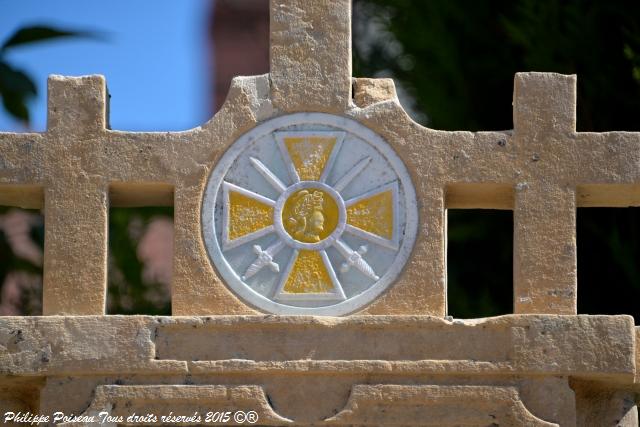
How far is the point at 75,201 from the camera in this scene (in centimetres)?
1057

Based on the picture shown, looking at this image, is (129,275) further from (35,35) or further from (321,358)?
(321,358)

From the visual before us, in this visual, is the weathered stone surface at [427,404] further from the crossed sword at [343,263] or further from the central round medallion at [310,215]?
the central round medallion at [310,215]

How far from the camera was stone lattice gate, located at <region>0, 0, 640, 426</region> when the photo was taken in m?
10.2

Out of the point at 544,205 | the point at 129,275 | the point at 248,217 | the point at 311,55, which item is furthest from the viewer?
the point at 129,275

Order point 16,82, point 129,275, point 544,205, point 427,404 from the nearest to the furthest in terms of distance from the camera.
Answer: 1. point 427,404
2. point 544,205
3. point 16,82
4. point 129,275

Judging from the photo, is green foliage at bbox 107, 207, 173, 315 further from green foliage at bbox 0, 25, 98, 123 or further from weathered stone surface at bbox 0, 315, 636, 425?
weathered stone surface at bbox 0, 315, 636, 425

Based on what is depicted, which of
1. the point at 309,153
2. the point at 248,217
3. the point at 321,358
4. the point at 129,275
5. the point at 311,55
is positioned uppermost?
the point at 311,55

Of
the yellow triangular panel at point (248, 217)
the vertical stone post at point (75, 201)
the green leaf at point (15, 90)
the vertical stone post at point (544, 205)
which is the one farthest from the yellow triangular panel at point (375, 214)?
the green leaf at point (15, 90)

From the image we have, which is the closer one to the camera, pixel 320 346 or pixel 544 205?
pixel 320 346

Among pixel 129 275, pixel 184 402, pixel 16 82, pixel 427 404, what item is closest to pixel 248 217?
pixel 184 402

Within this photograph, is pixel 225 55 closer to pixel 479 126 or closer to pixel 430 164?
pixel 479 126

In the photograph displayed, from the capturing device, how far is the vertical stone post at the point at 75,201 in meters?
10.5

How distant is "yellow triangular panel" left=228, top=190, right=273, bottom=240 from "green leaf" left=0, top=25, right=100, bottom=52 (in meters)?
6.39

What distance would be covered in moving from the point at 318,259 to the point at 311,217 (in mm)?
262
